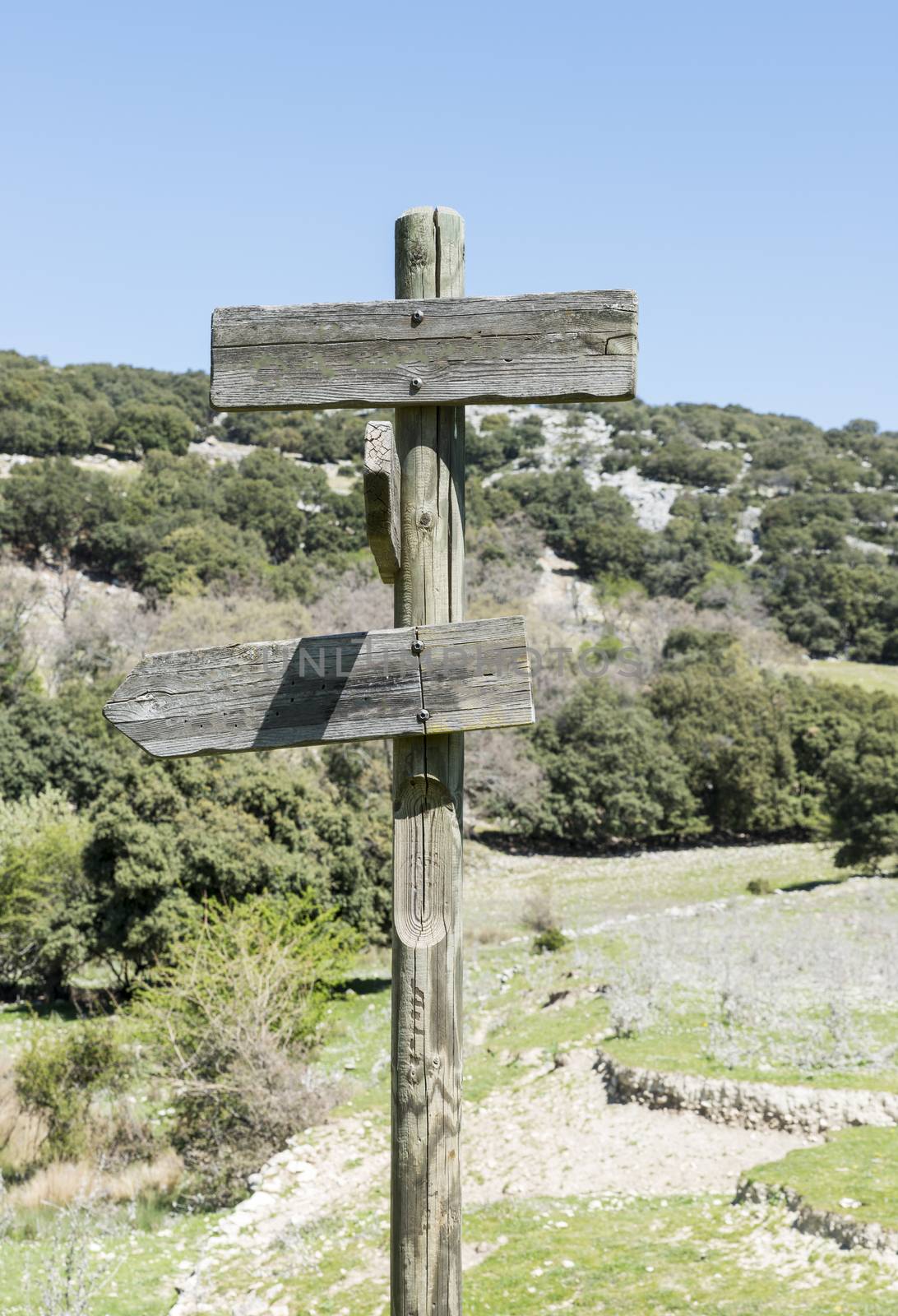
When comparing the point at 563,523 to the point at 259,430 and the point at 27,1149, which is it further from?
the point at 27,1149

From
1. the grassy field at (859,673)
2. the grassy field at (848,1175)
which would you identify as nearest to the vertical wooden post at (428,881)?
the grassy field at (848,1175)

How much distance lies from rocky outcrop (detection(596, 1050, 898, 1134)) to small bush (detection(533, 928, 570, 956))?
899 cm

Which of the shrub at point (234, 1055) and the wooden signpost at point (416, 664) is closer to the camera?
the wooden signpost at point (416, 664)

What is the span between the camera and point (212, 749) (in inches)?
115

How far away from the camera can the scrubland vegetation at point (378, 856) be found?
9656 mm

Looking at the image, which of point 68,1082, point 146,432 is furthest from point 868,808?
point 146,432

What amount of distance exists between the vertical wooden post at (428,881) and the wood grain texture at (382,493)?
0.34ft

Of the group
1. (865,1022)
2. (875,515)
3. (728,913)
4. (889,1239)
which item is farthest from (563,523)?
(889,1239)

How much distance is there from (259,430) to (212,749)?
261ft

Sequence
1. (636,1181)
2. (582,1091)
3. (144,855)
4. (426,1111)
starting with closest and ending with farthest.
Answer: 1. (426,1111)
2. (636,1181)
3. (582,1091)
4. (144,855)

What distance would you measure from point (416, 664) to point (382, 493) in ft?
1.47

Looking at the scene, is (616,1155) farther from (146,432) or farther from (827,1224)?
(146,432)

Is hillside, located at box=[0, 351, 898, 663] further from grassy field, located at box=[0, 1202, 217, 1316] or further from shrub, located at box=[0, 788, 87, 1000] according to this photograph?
grassy field, located at box=[0, 1202, 217, 1316]

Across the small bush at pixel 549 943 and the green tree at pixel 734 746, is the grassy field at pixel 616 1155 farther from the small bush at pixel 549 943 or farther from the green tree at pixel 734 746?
the green tree at pixel 734 746
